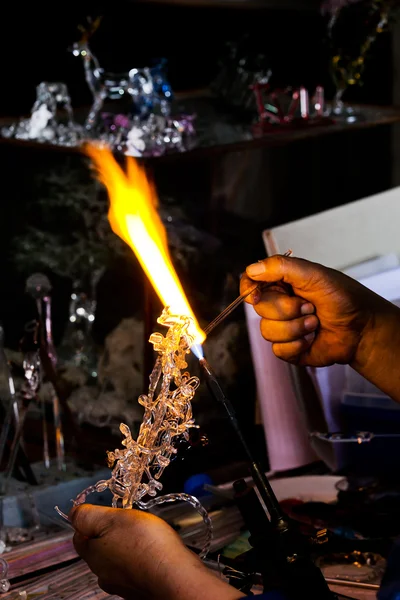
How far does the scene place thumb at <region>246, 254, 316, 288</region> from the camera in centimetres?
144

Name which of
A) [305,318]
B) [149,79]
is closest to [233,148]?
[149,79]

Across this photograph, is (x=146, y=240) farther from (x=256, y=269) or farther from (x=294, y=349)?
(x=294, y=349)

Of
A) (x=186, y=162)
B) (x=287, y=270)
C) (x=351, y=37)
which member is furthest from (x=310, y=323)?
(x=351, y=37)

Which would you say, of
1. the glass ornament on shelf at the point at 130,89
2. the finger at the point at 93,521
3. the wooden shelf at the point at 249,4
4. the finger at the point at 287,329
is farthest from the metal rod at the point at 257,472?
the wooden shelf at the point at 249,4

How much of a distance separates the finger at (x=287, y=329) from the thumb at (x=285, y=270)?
7 cm

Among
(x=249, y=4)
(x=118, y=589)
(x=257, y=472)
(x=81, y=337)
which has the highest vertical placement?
(x=249, y=4)

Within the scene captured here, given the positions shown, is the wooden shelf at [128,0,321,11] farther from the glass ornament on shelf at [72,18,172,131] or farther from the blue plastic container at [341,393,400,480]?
the blue plastic container at [341,393,400,480]

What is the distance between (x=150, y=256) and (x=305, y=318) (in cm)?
31

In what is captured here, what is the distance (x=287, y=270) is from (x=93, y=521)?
520 mm

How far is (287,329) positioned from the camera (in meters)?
1.51

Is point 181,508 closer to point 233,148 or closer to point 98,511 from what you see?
point 98,511

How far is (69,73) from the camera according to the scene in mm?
3371

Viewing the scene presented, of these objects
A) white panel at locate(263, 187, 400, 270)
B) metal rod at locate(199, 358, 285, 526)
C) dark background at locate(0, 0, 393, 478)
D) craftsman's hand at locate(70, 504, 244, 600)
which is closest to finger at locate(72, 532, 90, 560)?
craftsman's hand at locate(70, 504, 244, 600)

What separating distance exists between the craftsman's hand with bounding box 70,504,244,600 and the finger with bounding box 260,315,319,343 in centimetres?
44
